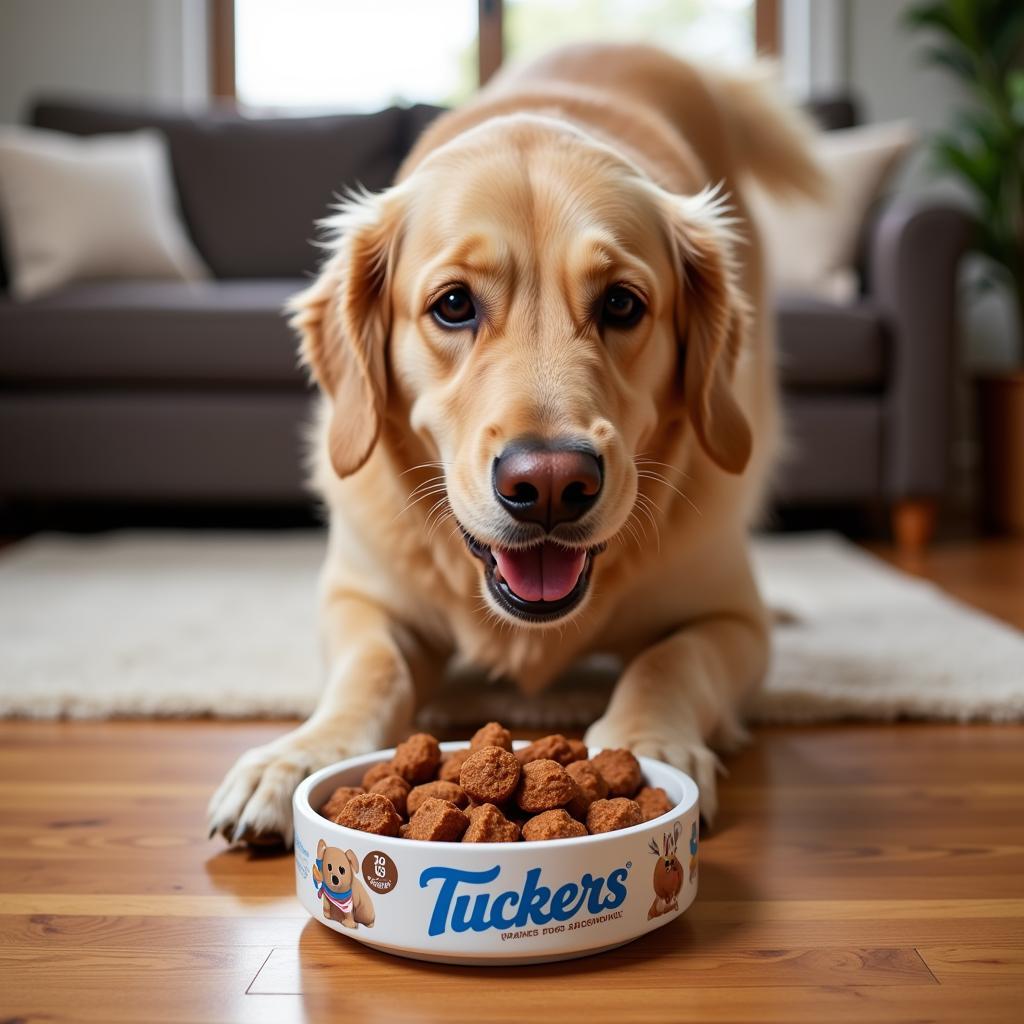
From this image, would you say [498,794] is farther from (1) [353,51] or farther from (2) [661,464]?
(1) [353,51]

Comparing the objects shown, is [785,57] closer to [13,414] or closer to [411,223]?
[13,414]

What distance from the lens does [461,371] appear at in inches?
60.3

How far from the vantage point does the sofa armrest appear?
3678 millimetres

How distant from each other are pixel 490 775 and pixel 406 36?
5.28m

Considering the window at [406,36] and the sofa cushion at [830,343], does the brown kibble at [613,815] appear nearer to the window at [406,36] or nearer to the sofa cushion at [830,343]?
the sofa cushion at [830,343]

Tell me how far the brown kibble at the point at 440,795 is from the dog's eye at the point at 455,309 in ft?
1.99

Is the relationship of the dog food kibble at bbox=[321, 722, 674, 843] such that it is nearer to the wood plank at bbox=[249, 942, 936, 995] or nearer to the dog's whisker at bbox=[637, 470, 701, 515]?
the wood plank at bbox=[249, 942, 936, 995]

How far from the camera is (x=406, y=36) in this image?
5.83 meters

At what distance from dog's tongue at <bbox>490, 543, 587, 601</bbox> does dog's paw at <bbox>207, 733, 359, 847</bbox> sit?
0.31m

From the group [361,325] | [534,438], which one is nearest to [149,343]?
[361,325]

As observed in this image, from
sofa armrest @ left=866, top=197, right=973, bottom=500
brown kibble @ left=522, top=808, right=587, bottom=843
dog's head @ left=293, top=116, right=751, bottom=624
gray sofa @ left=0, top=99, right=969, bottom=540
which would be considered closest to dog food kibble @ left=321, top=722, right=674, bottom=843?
brown kibble @ left=522, top=808, right=587, bottom=843

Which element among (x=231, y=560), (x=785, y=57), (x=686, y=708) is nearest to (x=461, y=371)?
(x=686, y=708)

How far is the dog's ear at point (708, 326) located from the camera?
5.63 ft

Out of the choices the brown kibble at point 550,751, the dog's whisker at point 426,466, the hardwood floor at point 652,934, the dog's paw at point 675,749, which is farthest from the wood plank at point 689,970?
the dog's whisker at point 426,466
